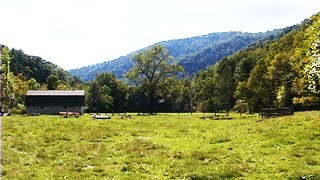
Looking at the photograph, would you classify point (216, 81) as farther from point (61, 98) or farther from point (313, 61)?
point (313, 61)

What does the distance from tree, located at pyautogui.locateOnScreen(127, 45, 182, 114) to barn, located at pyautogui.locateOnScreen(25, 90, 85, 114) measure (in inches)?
676

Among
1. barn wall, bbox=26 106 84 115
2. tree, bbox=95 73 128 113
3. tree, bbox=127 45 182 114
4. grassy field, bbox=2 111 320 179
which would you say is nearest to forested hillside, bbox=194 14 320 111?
tree, bbox=127 45 182 114

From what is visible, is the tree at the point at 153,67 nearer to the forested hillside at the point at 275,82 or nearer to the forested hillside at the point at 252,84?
the forested hillside at the point at 252,84

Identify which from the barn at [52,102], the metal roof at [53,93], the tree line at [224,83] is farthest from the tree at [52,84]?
the barn at [52,102]

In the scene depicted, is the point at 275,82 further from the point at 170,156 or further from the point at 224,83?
the point at 170,156

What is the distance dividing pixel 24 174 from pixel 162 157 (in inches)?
345

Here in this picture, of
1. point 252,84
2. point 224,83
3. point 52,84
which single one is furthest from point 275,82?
point 52,84

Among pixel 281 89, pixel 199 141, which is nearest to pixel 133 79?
pixel 281 89

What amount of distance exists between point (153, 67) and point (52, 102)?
1223 inches

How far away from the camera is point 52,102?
115 meters

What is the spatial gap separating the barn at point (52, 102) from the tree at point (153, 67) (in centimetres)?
1717

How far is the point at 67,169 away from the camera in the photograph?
21.3 m

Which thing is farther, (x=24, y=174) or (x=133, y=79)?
(x=133, y=79)

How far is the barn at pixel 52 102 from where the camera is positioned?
374ft
